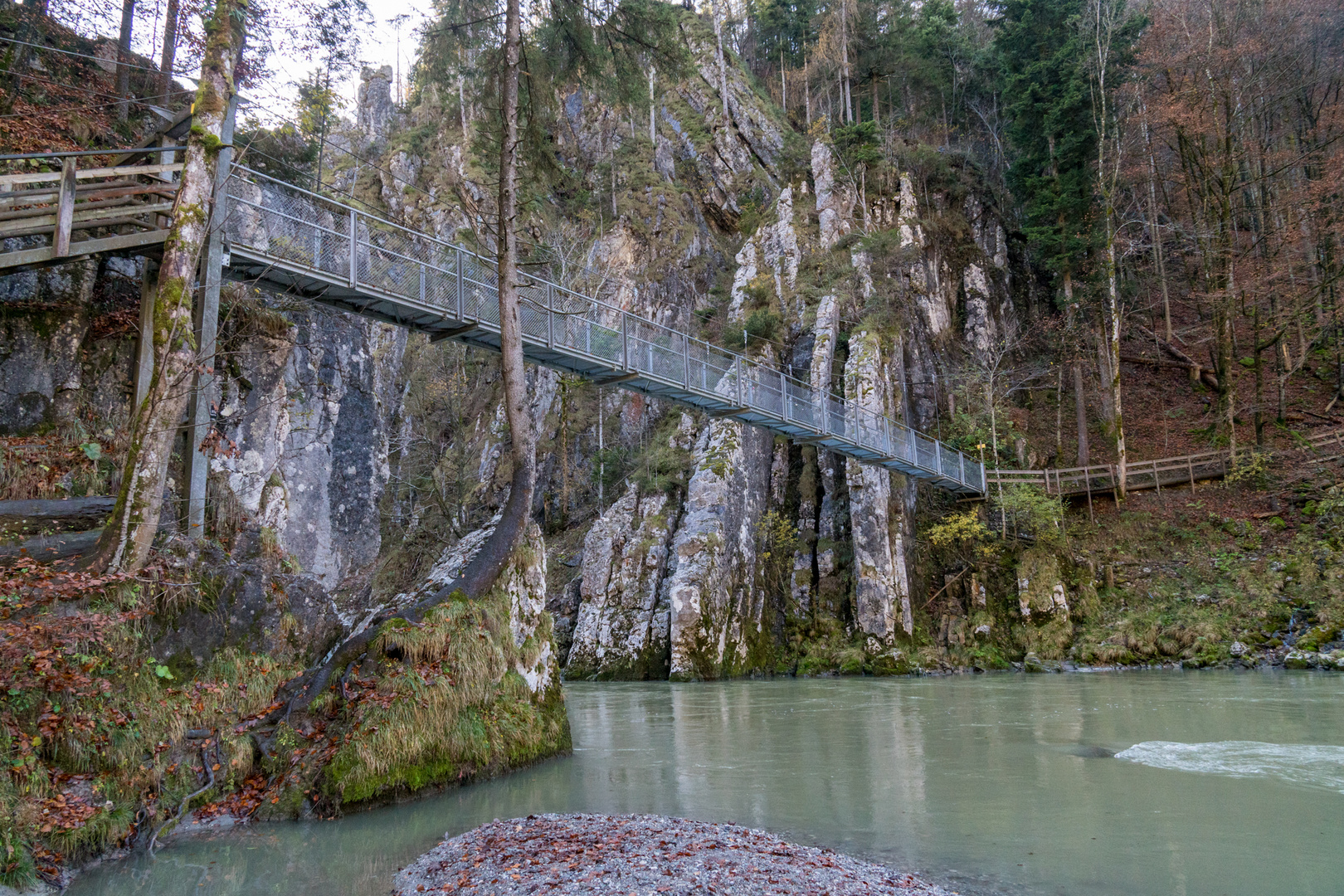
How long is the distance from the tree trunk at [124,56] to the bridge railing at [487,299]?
96.3 inches

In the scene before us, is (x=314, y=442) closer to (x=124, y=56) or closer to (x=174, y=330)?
(x=174, y=330)

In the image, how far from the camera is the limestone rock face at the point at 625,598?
722 inches

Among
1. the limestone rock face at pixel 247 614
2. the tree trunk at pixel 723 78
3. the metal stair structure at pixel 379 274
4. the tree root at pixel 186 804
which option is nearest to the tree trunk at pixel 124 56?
the metal stair structure at pixel 379 274

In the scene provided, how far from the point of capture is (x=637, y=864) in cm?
407

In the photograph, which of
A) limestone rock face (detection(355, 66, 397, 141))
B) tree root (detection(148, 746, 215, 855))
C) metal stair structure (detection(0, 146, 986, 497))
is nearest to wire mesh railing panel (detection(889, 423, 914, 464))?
metal stair structure (detection(0, 146, 986, 497))

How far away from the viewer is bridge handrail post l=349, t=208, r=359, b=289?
30.7 feet

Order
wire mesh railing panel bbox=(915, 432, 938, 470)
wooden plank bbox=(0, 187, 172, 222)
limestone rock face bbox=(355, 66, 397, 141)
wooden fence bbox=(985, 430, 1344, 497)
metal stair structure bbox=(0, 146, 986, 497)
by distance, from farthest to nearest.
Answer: limestone rock face bbox=(355, 66, 397, 141)
wooden fence bbox=(985, 430, 1344, 497)
wire mesh railing panel bbox=(915, 432, 938, 470)
metal stair structure bbox=(0, 146, 986, 497)
wooden plank bbox=(0, 187, 172, 222)

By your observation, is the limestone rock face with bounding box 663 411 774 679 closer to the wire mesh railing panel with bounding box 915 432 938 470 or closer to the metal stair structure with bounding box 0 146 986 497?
the metal stair structure with bounding box 0 146 986 497

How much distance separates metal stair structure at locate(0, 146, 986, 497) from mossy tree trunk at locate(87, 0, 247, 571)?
2.96 feet

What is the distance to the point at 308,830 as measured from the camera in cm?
552

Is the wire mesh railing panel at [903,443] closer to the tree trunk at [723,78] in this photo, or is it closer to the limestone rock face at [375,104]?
the tree trunk at [723,78]

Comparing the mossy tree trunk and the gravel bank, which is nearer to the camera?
the gravel bank

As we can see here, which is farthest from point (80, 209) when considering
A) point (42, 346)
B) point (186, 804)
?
point (186, 804)

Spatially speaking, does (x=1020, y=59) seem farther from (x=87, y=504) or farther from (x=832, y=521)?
(x=87, y=504)
